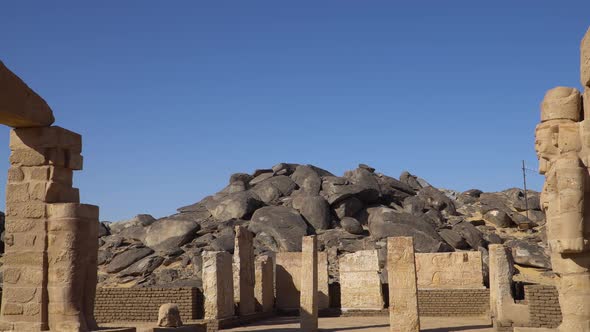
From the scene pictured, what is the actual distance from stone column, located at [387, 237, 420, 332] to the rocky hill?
1060 centimetres

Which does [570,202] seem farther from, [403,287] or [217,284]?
[217,284]

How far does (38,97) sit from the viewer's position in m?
9.91

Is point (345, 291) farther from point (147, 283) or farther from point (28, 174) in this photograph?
point (28, 174)

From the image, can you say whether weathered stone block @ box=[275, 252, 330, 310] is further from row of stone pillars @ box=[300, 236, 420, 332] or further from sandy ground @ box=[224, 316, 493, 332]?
row of stone pillars @ box=[300, 236, 420, 332]

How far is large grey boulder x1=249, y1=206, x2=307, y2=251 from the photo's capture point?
98.1 feet

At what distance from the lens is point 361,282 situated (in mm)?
20938

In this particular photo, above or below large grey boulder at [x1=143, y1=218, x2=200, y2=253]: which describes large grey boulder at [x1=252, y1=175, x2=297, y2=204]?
above

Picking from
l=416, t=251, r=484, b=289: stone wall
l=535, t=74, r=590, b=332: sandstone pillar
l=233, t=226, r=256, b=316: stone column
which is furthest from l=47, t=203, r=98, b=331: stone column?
l=416, t=251, r=484, b=289: stone wall


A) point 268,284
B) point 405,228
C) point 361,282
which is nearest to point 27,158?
point 268,284

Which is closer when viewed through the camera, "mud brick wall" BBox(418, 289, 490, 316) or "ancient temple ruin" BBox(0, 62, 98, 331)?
"ancient temple ruin" BBox(0, 62, 98, 331)

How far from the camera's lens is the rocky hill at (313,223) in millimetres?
28844

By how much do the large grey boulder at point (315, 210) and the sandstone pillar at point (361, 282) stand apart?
11385 mm

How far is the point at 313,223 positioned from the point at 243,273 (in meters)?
13.1

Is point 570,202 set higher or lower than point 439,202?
lower
